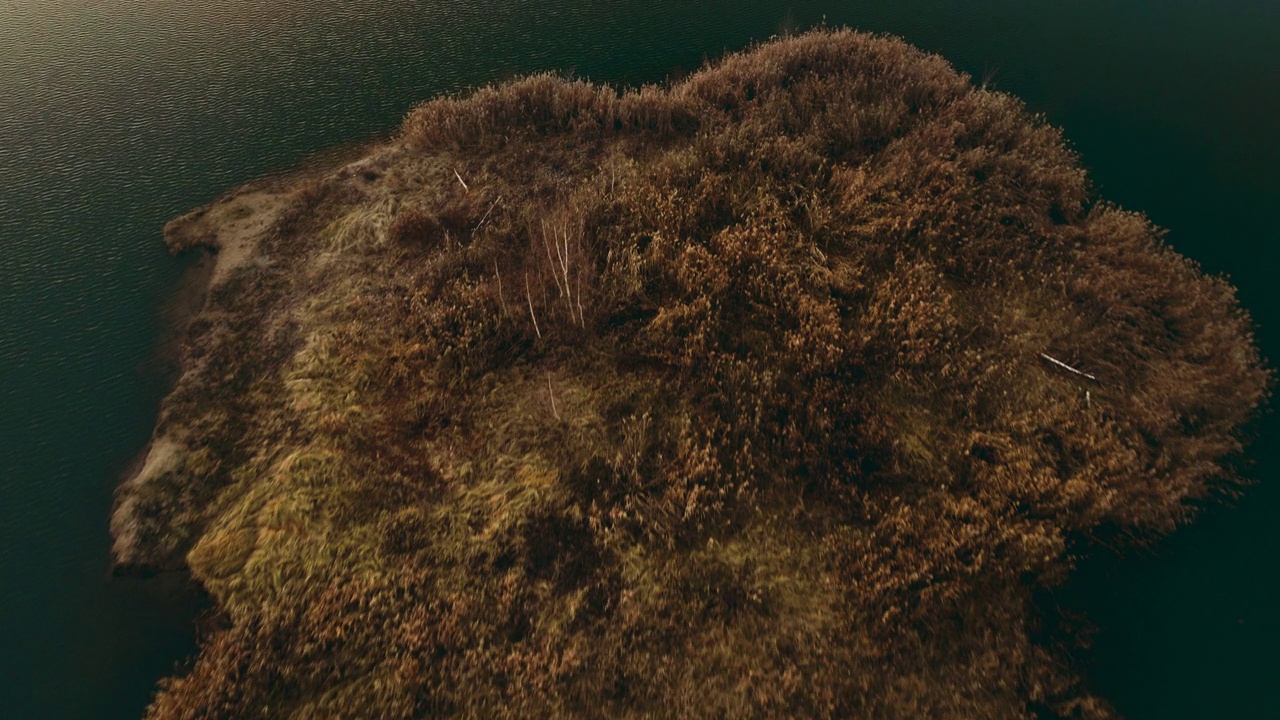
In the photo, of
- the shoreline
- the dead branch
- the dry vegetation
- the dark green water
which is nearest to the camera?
the dry vegetation

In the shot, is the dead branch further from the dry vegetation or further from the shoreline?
the shoreline

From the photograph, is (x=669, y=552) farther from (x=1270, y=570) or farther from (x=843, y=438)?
(x=1270, y=570)

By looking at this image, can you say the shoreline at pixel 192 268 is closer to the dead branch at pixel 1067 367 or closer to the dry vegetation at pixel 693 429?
the dry vegetation at pixel 693 429

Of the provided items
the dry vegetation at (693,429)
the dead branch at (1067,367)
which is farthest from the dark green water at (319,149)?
the dead branch at (1067,367)

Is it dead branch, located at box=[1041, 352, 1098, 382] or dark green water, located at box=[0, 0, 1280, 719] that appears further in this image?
dead branch, located at box=[1041, 352, 1098, 382]

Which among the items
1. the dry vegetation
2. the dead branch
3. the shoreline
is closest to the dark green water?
the shoreline

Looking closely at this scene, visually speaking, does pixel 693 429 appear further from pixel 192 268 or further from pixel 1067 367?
pixel 192 268

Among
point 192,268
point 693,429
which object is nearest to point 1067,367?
point 693,429
